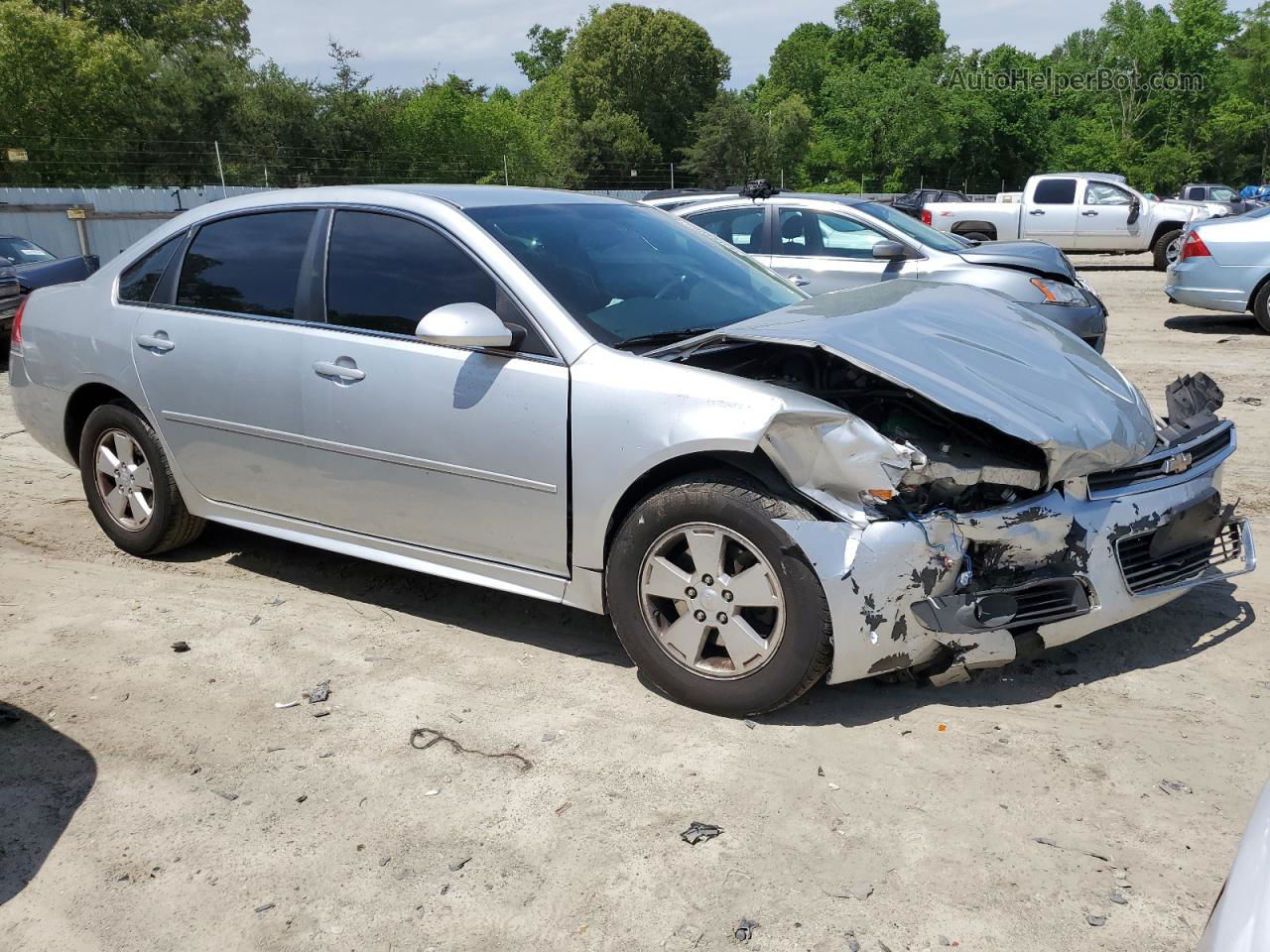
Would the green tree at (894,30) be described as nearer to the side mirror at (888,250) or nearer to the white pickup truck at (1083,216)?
the white pickup truck at (1083,216)

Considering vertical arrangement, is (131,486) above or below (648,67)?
below

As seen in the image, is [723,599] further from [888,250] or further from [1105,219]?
[1105,219]

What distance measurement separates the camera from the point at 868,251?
942 centimetres

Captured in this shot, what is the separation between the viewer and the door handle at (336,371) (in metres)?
4.02

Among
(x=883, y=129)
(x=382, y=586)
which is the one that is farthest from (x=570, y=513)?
(x=883, y=129)

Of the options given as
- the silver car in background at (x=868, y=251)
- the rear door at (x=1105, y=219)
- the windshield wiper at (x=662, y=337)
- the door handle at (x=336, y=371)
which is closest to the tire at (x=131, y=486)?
the door handle at (x=336, y=371)

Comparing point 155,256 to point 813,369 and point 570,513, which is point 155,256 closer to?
point 570,513

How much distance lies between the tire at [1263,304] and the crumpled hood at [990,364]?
8.65 meters

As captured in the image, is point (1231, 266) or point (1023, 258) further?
point (1231, 266)

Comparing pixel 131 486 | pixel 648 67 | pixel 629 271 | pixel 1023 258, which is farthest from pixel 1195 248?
pixel 648 67

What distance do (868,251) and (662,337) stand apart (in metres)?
6.11

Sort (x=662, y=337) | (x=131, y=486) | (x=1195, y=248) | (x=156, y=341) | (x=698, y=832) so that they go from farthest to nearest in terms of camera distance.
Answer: (x=1195, y=248)
(x=131, y=486)
(x=156, y=341)
(x=662, y=337)
(x=698, y=832)

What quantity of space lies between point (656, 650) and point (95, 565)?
122 inches

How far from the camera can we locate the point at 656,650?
138 inches
